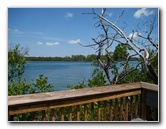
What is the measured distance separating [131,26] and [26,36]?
3.16ft

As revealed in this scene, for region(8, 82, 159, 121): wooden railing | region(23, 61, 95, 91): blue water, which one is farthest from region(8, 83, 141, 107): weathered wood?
region(23, 61, 95, 91): blue water

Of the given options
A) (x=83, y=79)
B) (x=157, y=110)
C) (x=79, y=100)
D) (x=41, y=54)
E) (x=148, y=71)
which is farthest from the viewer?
(x=148, y=71)

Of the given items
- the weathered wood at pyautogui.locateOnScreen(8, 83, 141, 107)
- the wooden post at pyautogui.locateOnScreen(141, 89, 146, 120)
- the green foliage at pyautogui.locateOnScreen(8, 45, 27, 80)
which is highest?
the green foliage at pyautogui.locateOnScreen(8, 45, 27, 80)

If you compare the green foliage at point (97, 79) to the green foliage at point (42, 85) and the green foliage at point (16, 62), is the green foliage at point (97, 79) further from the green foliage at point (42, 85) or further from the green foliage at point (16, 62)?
the green foliage at point (16, 62)

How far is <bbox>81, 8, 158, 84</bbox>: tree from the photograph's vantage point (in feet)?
7.26

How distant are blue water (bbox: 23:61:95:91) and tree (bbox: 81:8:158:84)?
0.28 metres

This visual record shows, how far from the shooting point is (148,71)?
8.22 ft

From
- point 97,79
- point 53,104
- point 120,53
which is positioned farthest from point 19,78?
point 120,53

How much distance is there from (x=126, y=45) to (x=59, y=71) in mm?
815

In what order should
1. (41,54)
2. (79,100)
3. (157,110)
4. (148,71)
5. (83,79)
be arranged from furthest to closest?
(148,71) → (83,79) → (157,110) → (41,54) → (79,100)

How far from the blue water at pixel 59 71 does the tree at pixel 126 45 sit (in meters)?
0.28

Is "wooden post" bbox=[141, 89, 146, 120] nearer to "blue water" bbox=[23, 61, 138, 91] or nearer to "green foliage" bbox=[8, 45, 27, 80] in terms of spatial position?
"blue water" bbox=[23, 61, 138, 91]

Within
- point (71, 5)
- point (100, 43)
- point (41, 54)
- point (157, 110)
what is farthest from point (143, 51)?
point (41, 54)
